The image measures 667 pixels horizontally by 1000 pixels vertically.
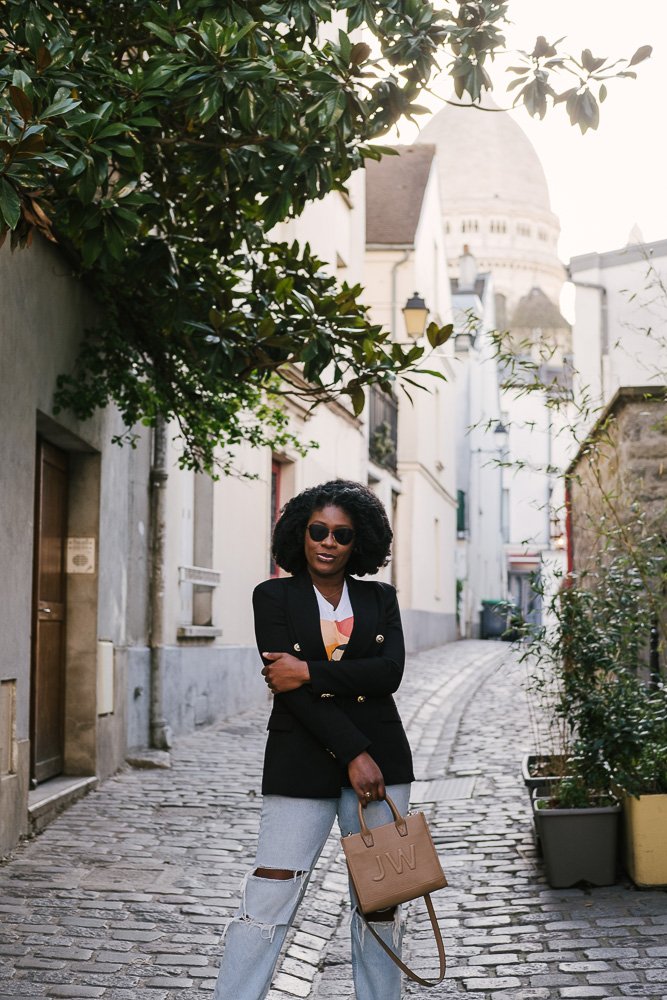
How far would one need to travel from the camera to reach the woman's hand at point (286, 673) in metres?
3.69

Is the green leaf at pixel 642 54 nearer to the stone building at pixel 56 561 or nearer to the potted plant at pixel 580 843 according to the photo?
the potted plant at pixel 580 843

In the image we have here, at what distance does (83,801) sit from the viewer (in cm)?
868

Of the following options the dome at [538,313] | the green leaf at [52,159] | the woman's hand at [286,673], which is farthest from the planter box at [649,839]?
the dome at [538,313]

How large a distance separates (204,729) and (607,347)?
10.8 meters

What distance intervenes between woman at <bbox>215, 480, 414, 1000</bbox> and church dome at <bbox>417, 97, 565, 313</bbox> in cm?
10416

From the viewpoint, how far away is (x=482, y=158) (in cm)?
10925

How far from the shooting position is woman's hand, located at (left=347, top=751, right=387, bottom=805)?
3631 millimetres

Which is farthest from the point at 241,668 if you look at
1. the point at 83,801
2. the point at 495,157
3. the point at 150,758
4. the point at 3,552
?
the point at 495,157

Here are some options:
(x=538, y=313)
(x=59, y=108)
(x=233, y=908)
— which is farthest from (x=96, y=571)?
(x=538, y=313)

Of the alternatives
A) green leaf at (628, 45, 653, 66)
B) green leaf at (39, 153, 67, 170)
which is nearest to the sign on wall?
green leaf at (39, 153, 67, 170)

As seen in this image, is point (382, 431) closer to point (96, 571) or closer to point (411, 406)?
point (411, 406)

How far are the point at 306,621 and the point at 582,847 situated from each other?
10.0 ft

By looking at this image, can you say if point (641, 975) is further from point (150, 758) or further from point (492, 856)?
point (150, 758)

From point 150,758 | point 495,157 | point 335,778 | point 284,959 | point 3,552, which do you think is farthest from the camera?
point 495,157
